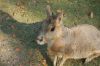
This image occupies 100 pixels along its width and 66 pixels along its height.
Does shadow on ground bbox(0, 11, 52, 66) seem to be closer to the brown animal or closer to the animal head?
the brown animal

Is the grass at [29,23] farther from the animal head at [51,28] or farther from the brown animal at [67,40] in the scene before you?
the animal head at [51,28]

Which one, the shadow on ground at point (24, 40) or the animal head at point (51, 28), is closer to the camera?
the animal head at point (51, 28)

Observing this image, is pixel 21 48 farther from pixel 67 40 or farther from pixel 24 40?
pixel 67 40

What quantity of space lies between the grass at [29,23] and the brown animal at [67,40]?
1.03ft

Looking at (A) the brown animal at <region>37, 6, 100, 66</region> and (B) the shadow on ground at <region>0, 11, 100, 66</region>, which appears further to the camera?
(B) the shadow on ground at <region>0, 11, 100, 66</region>

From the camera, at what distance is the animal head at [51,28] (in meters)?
5.06

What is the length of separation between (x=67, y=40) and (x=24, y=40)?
1.17 m

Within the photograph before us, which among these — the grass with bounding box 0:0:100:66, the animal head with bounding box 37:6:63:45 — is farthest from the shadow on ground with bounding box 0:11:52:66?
the animal head with bounding box 37:6:63:45

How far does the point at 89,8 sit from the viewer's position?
24.2ft

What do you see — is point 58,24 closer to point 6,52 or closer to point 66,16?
point 6,52

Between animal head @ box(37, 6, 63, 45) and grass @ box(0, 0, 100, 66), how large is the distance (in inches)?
33.2

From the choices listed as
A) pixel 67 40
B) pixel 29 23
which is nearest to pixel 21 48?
pixel 29 23

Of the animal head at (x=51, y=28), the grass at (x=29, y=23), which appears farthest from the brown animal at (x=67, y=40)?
the grass at (x=29, y=23)

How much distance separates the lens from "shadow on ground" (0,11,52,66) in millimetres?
5961
